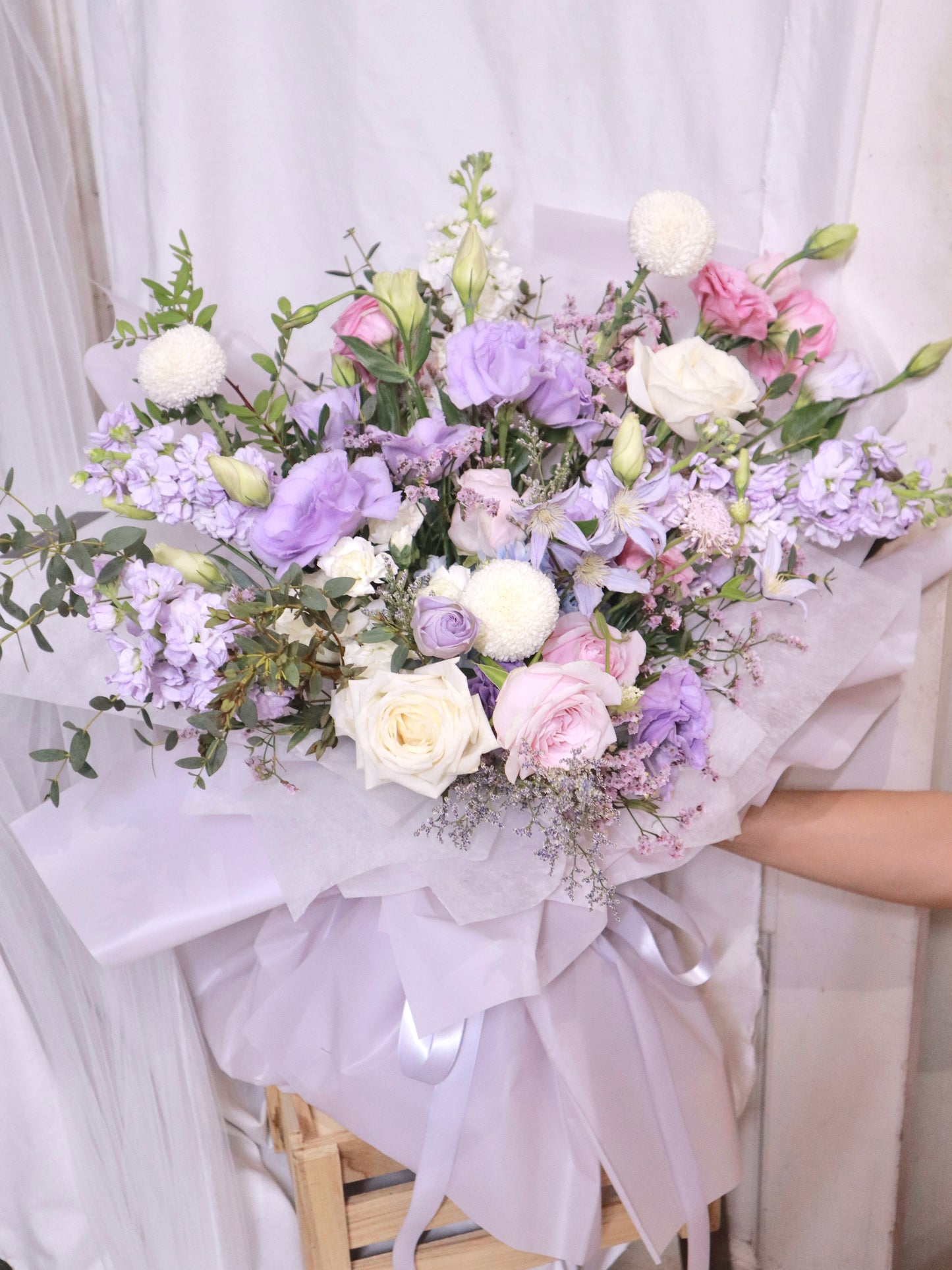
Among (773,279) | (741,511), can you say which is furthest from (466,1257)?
(773,279)

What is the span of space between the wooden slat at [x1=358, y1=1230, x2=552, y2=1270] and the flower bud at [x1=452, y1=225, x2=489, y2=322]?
0.88m

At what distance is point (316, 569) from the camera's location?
0.71 metres

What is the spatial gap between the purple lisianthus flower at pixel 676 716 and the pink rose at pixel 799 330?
309mm

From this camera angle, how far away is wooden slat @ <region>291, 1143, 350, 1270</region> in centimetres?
89

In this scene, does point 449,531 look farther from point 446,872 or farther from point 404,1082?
point 404,1082

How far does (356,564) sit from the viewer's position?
67 centimetres

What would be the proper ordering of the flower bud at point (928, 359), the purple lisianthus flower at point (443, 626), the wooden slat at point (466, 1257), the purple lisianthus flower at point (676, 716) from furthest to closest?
the wooden slat at point (466, 1257), the flower bud at point (928, 359), the purple lisianthus flower at point (676, 716), the purple lisianthus flower at point (443, 626)

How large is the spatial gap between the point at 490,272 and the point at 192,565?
1.15 ft

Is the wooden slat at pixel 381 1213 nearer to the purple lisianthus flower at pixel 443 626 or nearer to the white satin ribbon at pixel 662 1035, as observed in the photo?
the white satin ribbon at pixel 662 1035

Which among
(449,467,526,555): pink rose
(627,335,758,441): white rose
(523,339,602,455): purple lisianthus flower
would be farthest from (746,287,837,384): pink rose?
(449,467,526,555): pink rose

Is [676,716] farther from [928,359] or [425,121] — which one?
[425,121]

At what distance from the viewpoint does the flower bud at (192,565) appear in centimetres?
67

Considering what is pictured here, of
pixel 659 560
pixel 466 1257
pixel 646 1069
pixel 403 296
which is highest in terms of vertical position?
pixel 403 296

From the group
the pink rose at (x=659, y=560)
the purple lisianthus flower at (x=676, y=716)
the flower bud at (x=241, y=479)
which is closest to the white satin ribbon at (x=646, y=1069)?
the purple lisianthus flower at (x=676, y=716)
